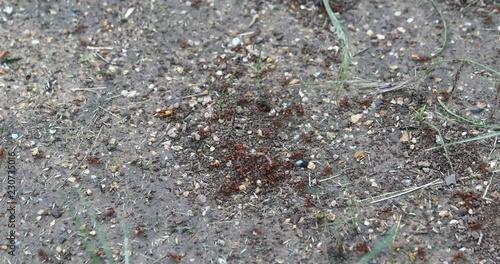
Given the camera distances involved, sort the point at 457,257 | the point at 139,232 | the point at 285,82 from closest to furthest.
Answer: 1. the point at 457,257
2. the point at 139,232
3. the point at 285,82

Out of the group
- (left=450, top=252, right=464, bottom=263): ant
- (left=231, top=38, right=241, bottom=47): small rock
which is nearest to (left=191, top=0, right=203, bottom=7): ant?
(left=231, top=38, right=241, bottom=47): small rock

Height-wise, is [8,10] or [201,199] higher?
[8,10]

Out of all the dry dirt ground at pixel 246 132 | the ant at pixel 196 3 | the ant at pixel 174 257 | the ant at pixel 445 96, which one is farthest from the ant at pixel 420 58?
the ant at pixel 174 257

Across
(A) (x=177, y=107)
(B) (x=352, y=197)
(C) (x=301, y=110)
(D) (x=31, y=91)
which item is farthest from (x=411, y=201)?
(D) (x=31, y=91)

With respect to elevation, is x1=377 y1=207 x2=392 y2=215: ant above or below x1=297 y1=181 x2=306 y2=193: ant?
below

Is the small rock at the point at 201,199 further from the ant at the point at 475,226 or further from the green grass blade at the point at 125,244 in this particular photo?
the ant at the point at 475,226

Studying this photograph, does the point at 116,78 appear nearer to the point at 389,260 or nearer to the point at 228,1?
the point at 228,1

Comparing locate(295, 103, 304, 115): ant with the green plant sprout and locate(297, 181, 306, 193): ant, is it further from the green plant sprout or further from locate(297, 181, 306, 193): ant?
the green plant sprout

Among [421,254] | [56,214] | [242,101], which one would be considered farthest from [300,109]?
[56,214]

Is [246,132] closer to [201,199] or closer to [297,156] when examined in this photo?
[297,156]
